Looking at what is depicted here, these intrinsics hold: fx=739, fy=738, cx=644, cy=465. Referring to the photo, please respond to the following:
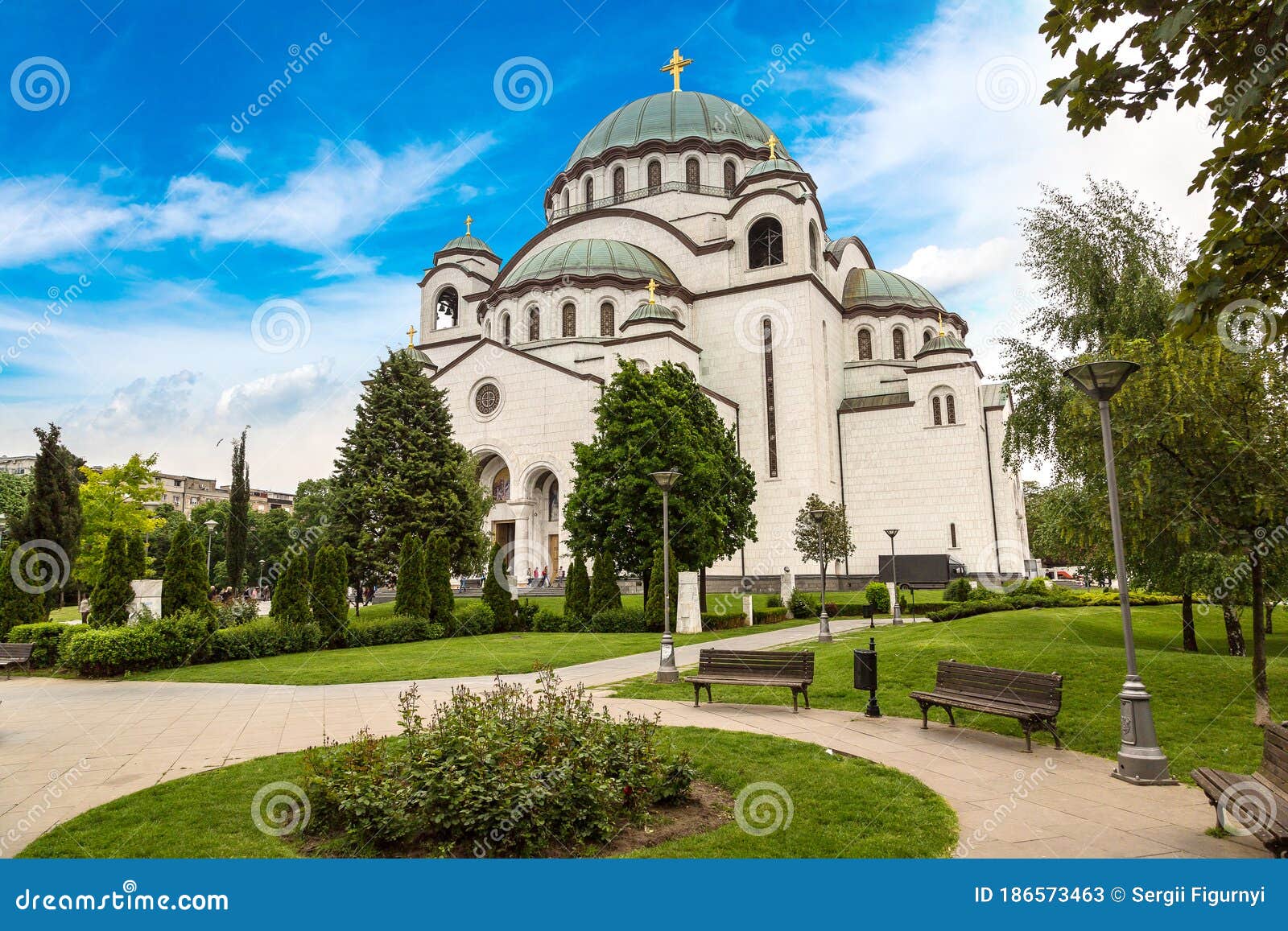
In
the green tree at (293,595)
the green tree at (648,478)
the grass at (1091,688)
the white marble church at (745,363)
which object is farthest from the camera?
the white marble church at (745,363)

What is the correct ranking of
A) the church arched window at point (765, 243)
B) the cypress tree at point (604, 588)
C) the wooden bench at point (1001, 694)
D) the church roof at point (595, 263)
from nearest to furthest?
the wooden bench at point (1001, 694), the cypress tree at point (604, 588), the church roof at point (595, 263), the church arched window at point (765, 243)

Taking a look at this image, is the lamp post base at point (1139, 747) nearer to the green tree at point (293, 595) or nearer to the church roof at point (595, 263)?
the green tree at point (293, 595)

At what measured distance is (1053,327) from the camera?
18.9m

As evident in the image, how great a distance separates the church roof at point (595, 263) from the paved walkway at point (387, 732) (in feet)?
94.4

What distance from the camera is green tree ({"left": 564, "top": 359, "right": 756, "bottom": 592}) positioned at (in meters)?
22.2

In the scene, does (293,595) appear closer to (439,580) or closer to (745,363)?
(439,580)

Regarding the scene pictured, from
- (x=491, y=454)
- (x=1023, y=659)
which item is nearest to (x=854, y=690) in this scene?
(x=1023, y=659)

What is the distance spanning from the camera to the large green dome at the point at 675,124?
4331cm

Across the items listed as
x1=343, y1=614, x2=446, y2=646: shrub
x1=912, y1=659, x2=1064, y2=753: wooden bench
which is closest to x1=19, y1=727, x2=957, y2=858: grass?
x1=912, y1=659, x2=1064, y2=753: wooden bench

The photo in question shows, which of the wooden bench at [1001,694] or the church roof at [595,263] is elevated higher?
the church roof at [595,263]

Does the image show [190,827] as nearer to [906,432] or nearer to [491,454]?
[491,454]

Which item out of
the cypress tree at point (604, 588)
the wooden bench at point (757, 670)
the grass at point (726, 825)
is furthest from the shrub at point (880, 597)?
the grass at point (726, 825)

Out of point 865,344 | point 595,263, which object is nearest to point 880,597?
point 865,344

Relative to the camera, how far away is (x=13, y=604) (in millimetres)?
15844
